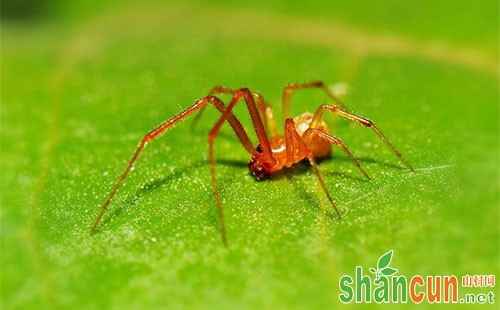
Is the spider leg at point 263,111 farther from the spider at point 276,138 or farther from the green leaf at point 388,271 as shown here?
the green leaf at point 388,271

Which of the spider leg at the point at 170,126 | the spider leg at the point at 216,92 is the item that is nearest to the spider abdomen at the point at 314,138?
the spider leg at the point at 170,126

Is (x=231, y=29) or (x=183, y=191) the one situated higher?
(x=231, y=29)

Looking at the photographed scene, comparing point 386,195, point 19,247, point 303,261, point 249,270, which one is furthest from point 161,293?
point 386,195

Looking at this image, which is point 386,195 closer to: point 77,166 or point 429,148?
point 429,148

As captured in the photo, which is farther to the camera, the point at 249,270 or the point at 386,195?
the point at 386,195

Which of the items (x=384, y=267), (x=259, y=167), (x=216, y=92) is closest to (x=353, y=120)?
(x=259, y=167)

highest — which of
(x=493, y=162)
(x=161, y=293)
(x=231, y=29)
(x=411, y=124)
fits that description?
(x=231, y=29)

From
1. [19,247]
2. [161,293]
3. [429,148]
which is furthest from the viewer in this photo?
[429,148]
